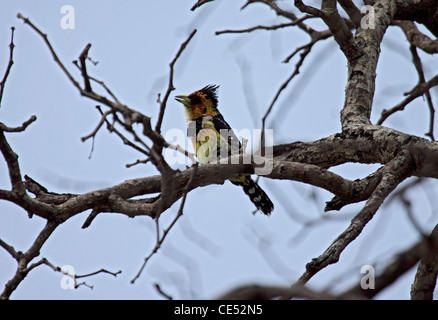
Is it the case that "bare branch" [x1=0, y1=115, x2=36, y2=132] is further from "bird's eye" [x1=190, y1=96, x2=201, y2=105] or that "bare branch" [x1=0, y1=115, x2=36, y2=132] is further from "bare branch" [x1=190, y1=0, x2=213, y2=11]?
"bird's eye" [x1=190, y1=96, x2=201, y2=105]

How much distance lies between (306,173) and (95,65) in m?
1.46

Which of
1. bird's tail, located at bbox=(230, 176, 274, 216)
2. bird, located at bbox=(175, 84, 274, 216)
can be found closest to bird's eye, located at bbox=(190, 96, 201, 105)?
bird, located at bbox=(175, 84, 274, 216)

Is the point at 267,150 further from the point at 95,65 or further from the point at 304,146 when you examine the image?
the point at 95,65

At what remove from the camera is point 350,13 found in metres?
5.32

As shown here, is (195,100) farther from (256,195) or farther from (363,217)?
(363,217)

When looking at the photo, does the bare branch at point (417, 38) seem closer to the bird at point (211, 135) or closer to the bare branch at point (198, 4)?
the bird at point (211, 135)

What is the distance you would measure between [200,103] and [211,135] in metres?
0.84

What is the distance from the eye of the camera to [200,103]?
7.41m

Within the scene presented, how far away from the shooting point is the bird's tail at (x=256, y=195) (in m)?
6.23

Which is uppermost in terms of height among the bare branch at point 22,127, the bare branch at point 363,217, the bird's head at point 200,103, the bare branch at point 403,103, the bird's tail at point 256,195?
the bird's head at point 200,103

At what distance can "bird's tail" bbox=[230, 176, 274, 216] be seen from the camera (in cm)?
623

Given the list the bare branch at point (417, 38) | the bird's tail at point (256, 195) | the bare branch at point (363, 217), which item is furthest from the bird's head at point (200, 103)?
the bare branch at point (363, 217)

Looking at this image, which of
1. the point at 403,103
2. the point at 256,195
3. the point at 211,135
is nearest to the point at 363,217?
the point at 403,103
